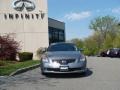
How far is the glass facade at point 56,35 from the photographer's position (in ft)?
221

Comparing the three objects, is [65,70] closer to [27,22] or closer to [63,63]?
[63,63]

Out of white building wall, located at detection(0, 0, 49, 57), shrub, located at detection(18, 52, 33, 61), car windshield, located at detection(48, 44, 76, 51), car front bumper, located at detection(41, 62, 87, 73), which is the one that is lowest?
car front bumper, located at detection(41, 62, 87, 73)

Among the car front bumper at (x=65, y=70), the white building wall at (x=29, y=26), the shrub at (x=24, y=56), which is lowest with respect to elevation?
the car front bumper at (x=65, y=70)

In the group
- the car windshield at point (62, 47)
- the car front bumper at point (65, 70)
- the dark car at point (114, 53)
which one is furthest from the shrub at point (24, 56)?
the car front bumper at point (65, 70)

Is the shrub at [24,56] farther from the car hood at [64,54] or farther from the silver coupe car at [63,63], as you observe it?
the silver coupe car at [63,63]

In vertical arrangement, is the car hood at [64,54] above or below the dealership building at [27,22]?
below

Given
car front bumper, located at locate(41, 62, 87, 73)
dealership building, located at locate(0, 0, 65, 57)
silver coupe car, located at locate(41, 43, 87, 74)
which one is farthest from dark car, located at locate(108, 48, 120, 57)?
car front bumper, located at locate(41, 62, 87, 73)

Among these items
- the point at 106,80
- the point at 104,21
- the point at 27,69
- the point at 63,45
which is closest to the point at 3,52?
the point at 27,69

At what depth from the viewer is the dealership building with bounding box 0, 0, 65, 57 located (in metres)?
45.4

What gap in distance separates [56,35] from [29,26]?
25476 mm

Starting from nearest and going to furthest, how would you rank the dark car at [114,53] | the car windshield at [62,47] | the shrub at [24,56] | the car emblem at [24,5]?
the car windshield at [62,47]
the shrub at [24,56]
the car emblem at [24,5]
the dark car at [114,53]

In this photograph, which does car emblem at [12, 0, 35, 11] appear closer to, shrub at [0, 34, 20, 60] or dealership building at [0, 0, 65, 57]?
dealership building at [0, 0, 65, 57]

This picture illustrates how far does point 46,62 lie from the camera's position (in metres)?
17.7

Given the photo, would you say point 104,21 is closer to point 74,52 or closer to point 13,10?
point 13,10
